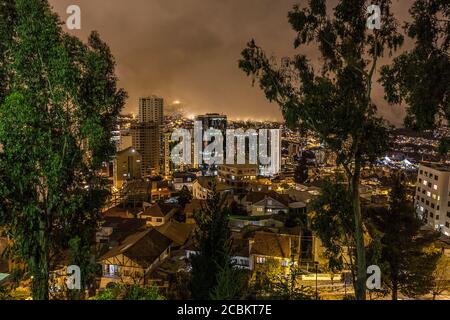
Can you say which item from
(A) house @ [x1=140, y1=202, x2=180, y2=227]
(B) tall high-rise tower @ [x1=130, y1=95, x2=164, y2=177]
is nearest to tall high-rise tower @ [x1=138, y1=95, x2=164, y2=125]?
(B) tall high-rise tower @ [x1=130, y1=95, x2=164, y2=177]

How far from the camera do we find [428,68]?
6559 millimetres

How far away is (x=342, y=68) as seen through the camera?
8109 millimetres

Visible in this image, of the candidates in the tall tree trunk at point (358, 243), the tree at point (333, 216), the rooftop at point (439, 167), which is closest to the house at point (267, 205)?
the rooftop at point (439, 167)

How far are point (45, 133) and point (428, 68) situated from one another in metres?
6.87

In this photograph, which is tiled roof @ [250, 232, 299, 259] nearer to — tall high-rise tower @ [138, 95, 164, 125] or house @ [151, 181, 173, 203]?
house @ [151, 181, 173, 203]

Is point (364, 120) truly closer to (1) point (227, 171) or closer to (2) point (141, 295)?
(2) point (141, 295)

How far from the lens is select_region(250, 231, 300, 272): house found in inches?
659

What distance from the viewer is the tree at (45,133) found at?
641 centimetres

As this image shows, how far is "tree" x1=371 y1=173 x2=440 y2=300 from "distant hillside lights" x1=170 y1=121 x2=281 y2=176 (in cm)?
5797

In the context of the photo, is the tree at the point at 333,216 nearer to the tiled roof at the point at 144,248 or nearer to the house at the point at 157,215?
the tiled roof at the point at 144,248
